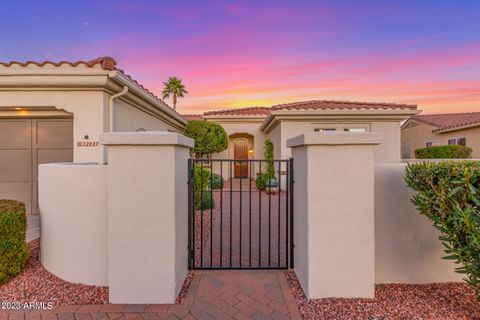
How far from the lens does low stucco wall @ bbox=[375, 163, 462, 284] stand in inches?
119

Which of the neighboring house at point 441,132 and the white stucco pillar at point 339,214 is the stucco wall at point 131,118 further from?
the neighboring house at point 441,132

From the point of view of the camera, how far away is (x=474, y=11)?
26.0 feet

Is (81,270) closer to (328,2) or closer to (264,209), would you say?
(264,209)

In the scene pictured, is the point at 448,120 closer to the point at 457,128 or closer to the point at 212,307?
the point at 457,128

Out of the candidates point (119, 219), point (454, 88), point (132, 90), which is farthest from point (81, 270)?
point (454, 88)

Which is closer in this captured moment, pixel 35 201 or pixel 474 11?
pixel 35 201

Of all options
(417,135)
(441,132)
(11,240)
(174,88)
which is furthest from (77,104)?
(417,135)

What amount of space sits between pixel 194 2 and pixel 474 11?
33.0ft

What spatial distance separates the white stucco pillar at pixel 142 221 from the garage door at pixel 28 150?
4604 millimetres

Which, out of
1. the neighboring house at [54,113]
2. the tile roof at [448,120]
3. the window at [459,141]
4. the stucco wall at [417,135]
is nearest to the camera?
the neighboring house at [54,113]

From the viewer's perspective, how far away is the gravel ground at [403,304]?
2.44 meters

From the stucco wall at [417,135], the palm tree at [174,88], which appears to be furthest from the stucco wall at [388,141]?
the palm tree at [174,88]

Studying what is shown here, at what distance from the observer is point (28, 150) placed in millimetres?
6035

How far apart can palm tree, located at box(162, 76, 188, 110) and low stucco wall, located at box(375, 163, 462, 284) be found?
2667cm
